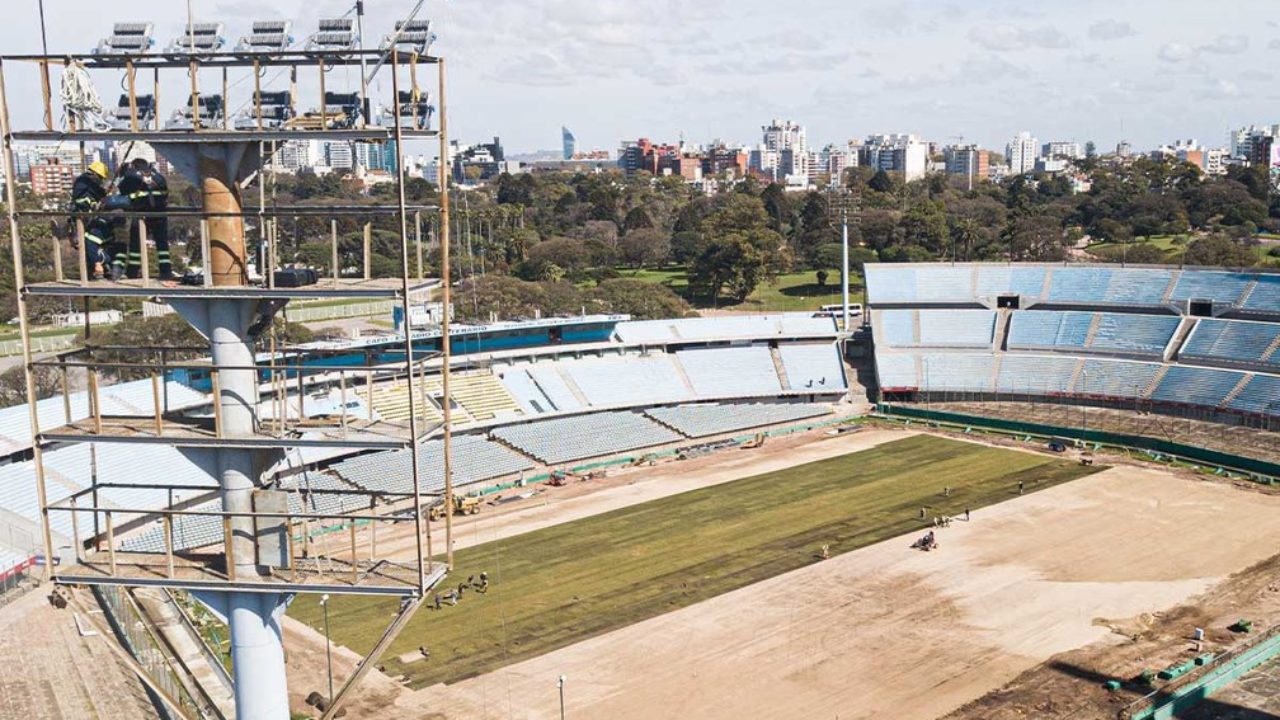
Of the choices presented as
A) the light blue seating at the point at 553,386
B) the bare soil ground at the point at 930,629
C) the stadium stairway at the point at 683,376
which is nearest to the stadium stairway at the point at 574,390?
the light blue seating at the point at 553,386

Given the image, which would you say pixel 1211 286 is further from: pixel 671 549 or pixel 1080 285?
pixel 671 549

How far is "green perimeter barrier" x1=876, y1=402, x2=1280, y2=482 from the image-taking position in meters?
53.0

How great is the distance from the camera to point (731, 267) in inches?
3821

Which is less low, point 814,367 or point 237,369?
point 237,369

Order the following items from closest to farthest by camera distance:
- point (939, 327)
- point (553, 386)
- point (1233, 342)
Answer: point (553, 386) < point (1233, 342) < point (939, 327)

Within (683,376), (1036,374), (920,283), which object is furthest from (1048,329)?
(683,376)

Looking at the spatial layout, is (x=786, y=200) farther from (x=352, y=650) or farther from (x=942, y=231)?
(x=352, y=650)

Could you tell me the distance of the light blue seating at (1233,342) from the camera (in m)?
62.3

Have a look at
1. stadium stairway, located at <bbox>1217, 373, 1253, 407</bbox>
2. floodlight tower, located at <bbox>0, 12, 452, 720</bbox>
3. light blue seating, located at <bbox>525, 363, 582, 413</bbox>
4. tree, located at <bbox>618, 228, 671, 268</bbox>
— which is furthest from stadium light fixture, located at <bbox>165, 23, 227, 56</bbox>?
tree, located at <bbox>618, 228, 671, 268</bbox>

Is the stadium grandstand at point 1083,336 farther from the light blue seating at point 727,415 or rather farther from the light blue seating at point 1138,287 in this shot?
the light blue seating at point 727,415

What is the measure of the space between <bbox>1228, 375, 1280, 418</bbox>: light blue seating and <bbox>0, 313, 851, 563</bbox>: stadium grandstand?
21.7 metres

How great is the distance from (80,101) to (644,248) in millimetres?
105948

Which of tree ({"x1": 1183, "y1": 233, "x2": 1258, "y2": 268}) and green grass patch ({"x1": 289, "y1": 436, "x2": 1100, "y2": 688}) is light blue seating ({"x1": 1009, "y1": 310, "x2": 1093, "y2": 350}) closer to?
green grass patch ({"x1": 289, "y1": 436, "x2": 1100, "y2": 688})

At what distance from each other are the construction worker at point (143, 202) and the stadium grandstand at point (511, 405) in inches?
1122
